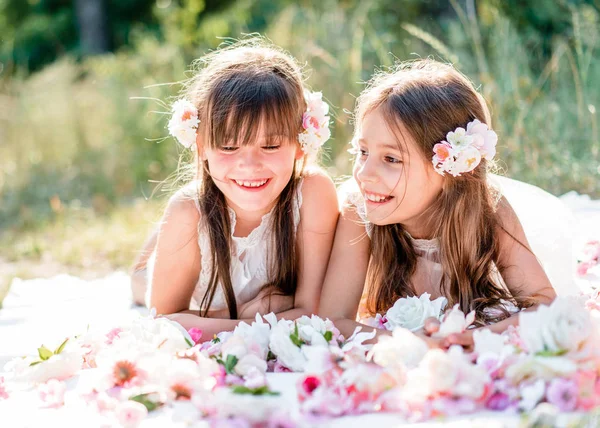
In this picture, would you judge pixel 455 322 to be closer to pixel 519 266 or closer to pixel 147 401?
pixel 519 266

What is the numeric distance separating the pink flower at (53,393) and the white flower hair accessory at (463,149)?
1488 millimetres

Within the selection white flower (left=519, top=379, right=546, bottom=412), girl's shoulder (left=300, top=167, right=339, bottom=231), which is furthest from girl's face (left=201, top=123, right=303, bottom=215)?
white flower (left=519, top=379, right=546, bottom=412)

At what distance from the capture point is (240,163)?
298cm

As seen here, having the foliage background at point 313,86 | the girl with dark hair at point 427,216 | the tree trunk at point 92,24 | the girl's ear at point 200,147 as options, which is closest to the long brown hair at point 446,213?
the girl with dark hair at point 427,216

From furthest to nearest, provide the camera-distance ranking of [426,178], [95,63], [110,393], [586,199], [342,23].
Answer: [95,63] → [342,23] → [586,199] → [426,178] → [110,393]

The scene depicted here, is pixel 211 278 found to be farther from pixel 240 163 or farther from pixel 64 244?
pixel 64 244

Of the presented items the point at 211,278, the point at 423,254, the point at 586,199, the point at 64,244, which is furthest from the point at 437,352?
the point at 64,244

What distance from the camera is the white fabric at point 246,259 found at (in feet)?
10.8

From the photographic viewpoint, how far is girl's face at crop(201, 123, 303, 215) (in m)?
2.99

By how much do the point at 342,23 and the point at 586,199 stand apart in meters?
3.49

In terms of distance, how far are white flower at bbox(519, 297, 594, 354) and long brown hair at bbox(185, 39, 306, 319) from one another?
128cm

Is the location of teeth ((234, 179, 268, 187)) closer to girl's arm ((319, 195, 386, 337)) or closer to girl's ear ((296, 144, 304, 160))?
girl's ear ((296, 144, 304, 160))

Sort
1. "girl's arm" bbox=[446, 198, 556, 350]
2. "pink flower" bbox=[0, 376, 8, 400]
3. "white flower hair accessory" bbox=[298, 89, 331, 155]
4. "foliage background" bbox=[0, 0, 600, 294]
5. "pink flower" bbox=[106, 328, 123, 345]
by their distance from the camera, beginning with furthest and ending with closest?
"foliage background" bbox=[0, 0, 600, 294] → "white flower hair accessory" bbox=[298, 89, 331, 155] → "girl's arm" bbox=[446, 198, 556, 350] → "pink flower" bbox=[106, 328, 123, 345] → "pink flower" bbox=[0, 376, 8, 400]

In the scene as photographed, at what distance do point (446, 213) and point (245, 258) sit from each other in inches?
34.8
